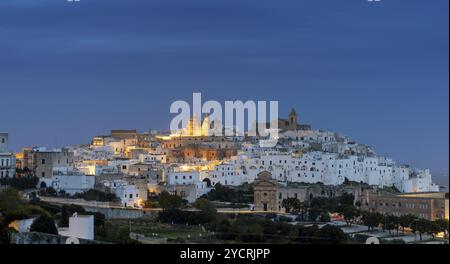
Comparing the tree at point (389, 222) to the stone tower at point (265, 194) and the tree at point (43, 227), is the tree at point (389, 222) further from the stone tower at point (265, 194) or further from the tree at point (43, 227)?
the tree at point (43, 227)

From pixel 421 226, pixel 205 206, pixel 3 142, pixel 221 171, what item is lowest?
pixel 421 226

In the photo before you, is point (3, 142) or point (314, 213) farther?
point (3, 142)

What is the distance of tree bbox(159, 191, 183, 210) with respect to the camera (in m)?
13.7

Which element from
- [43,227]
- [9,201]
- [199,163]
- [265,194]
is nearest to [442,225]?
[265,194]

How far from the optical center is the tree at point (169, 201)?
1372 cm

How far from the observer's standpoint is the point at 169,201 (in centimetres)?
1388

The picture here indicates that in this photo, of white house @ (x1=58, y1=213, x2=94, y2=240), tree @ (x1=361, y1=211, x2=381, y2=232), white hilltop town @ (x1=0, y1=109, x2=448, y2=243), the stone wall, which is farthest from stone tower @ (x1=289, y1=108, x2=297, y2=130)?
the stone wall

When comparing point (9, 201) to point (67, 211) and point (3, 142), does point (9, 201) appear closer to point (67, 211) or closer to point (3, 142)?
point (67, 211)

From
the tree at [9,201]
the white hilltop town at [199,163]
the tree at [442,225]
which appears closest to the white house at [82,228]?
the tree at [9,201]

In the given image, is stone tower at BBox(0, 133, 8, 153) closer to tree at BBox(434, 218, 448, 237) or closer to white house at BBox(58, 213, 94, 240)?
tree at BBox(434, 218, 448, 237)

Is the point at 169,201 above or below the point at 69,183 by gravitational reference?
below
